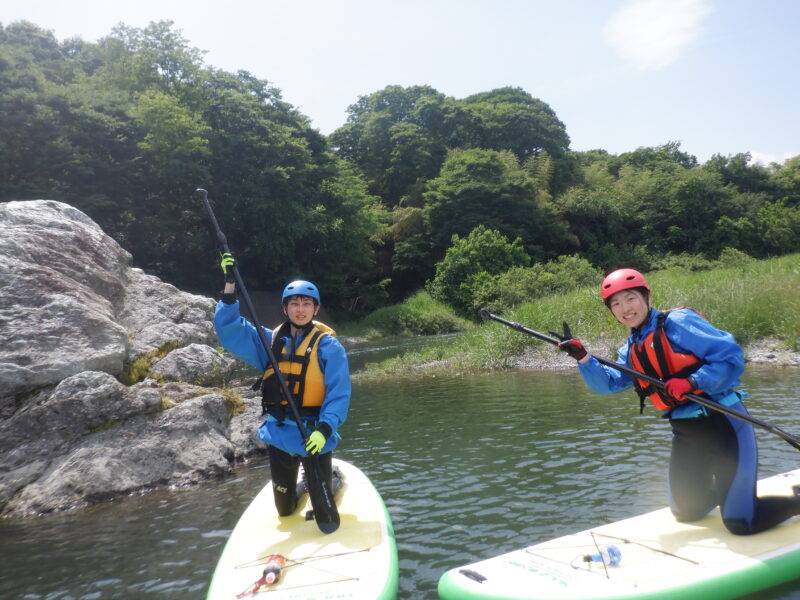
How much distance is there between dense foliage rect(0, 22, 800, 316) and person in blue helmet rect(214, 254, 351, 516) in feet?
70.0

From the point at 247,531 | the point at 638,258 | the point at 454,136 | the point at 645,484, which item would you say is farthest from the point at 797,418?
the point at 454,136

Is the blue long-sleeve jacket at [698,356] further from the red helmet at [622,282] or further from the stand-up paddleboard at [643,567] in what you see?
the stand-up paddleboard at [643,567]

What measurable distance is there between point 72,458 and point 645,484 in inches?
242

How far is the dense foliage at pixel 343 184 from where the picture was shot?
24.8 metres

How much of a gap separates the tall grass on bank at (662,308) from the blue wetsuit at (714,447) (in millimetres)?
9192

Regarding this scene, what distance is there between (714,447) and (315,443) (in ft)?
8.80

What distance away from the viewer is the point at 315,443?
3.87 m

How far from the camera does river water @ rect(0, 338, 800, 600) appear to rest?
14.3 ft

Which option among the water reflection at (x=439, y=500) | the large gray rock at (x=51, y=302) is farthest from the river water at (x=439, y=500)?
the large gray rock at (x=51, y=302)

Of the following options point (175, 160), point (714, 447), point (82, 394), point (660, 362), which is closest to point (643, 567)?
point (714, 447)

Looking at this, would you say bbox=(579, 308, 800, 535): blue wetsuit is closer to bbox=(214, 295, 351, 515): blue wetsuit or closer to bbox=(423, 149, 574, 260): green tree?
bbox=(214, 295, 351, 515): blue wetsuit

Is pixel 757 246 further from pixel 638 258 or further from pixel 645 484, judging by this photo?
pixel 645 484

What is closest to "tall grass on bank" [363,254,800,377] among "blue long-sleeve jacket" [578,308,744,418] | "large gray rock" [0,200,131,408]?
"large gray rock" [0,200,131,408]

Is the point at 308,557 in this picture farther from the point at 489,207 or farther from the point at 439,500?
the point at 489,207
